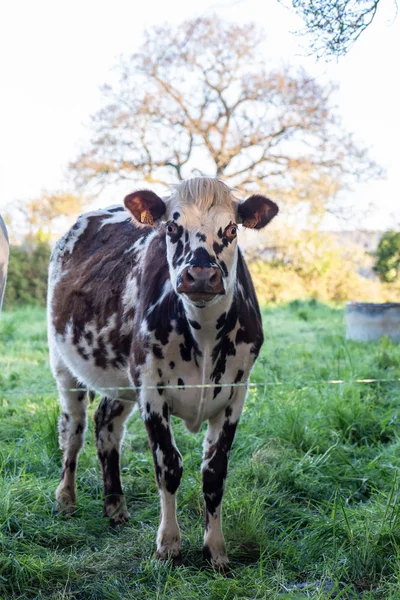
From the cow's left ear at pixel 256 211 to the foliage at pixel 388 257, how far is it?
10966 millimetres

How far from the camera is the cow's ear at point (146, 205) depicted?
128 inches

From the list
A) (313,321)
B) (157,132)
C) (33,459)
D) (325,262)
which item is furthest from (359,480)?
(157,132)

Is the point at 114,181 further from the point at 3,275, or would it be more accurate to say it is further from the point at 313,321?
the point at 3,275

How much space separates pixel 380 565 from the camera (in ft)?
9.48

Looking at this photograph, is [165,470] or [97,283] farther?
[97,283]

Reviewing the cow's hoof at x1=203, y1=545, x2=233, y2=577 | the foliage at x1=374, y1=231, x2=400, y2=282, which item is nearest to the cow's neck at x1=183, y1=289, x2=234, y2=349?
the cow's hoof at x1=203, y1=545, x2=233, y2=577

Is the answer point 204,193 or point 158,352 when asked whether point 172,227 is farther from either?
point 158,352

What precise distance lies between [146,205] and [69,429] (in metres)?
1.55

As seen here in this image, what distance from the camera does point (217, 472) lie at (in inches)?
126

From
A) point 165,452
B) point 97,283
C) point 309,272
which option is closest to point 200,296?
point 165,452

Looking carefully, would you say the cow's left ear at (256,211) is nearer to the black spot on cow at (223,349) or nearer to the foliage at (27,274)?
the black spot on cow at (223,349)

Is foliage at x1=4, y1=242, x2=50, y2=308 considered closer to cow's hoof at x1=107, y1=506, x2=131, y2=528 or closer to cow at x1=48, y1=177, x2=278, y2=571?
cow at x1=48, y1=177, x2=278, y2=571

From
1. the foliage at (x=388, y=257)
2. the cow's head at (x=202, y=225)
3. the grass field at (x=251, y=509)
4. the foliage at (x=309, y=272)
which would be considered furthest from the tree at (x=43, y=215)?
the cow's head at (x=202, y=225)

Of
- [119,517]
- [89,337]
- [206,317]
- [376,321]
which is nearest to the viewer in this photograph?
[206,317]
